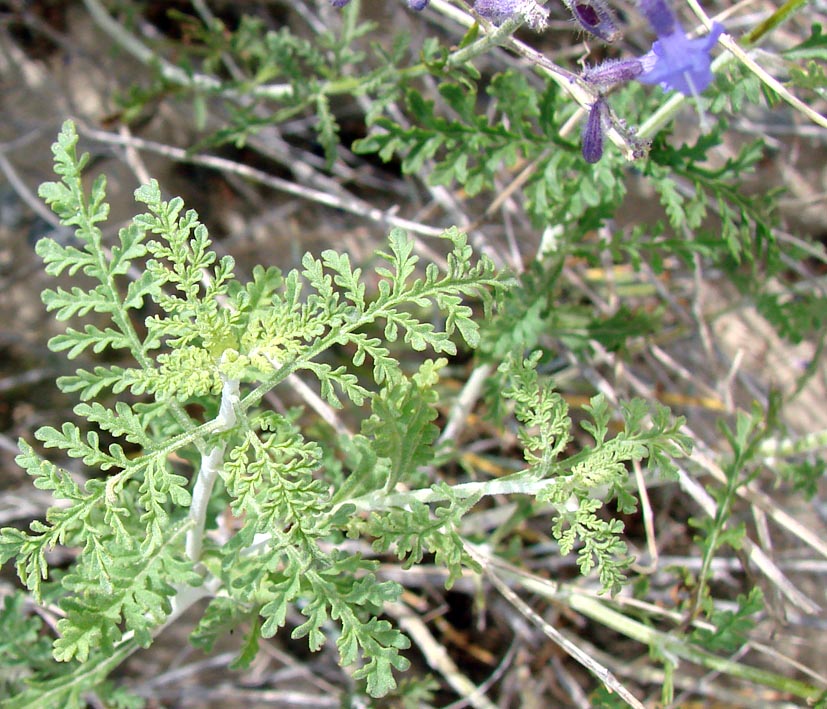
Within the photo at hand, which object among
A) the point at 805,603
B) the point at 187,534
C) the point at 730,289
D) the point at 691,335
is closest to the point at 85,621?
the point at 187,534

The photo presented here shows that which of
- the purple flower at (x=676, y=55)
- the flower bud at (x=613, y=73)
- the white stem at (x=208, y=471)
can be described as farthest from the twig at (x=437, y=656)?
the purple flower at (x=676, y=55)

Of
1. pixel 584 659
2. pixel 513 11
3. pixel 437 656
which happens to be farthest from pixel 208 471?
pixel 437 656

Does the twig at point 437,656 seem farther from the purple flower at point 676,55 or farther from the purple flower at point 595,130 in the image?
the purple flower at point 676,55

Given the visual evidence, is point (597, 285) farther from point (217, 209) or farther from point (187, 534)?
point (187, 534)

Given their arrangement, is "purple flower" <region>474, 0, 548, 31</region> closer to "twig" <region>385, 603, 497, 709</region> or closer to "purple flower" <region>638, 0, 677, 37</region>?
"purple flower" <region>638, 0, 677, 37</region>

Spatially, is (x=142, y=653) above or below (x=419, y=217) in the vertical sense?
below
